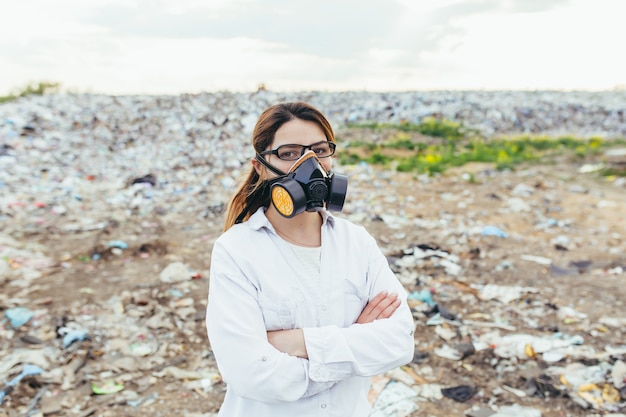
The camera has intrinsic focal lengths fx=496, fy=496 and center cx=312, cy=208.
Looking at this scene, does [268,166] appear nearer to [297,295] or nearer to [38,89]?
[297,295]

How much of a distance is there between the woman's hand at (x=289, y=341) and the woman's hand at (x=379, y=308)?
0.91 ft

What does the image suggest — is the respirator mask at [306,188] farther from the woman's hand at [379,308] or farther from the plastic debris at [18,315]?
the plastic debris at [18,315]

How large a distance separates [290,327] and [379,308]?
334 millimetres

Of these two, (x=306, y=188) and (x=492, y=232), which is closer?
(x=306, y=188)

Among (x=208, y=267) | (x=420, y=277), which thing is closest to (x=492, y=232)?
(x=420, y=277)

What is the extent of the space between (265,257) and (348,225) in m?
0.37

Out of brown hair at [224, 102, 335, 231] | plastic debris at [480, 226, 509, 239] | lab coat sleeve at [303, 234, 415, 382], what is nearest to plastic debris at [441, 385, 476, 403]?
lab coat sleeve at [303, 234, 415, 382]

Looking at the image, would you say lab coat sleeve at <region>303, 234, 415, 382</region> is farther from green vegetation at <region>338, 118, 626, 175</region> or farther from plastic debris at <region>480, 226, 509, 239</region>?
green vegetation at <region>338, 118, 626, 175</region>

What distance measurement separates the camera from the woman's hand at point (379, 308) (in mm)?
1724

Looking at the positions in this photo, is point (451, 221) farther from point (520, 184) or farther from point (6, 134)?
point (6, 134)

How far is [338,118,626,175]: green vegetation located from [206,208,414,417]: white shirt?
24.1 feet

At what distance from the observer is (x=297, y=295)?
159cm

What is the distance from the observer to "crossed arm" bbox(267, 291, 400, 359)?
1540 mm

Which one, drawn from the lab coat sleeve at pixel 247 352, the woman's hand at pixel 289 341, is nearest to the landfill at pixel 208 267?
the lab coat sleeve at pixel 247 352
